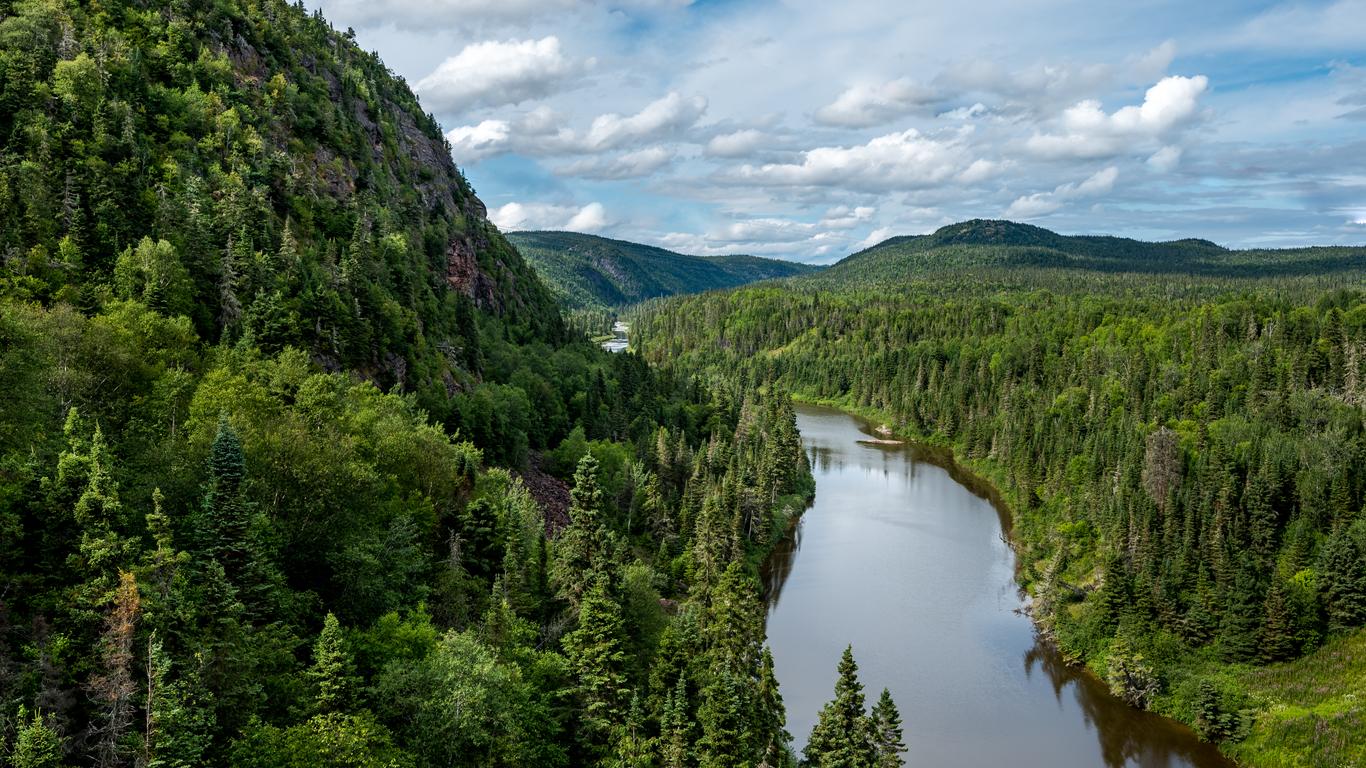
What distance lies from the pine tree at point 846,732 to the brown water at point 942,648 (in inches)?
488

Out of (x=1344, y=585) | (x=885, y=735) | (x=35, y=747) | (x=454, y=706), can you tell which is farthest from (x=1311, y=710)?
(x=35, y=747)

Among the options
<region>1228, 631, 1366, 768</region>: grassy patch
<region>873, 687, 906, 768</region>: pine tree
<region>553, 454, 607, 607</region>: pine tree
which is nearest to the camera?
<region>873, 687, 906, 768</region>: pine tree

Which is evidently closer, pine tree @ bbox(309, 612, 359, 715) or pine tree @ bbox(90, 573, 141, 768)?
pine tree @ bbox(90, 573, 141, 768)

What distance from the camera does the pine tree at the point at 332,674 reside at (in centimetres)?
2578

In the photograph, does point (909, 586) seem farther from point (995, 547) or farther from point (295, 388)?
point (295, 388)

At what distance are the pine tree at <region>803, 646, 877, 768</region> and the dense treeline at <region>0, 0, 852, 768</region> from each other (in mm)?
3430

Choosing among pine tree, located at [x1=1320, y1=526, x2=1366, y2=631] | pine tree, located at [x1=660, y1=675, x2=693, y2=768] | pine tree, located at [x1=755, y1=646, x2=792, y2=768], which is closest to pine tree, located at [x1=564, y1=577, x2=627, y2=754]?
pine tree, located at [x1=660, y1=675, x2=693, y2=768]

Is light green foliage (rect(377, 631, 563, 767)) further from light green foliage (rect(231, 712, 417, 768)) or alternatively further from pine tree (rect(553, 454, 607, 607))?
pine tree (rect(553, 454, 607, 607))

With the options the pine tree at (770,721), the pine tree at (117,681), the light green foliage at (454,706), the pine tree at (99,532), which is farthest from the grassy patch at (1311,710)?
the pine tree at (99,532)

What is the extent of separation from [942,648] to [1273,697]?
20.5 meters

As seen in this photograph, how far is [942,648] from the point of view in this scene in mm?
64562

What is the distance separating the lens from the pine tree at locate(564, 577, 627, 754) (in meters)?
37.0

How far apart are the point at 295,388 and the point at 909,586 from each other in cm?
5505

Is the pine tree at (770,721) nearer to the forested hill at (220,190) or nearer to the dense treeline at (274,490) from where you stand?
the dense treeline at (274,490)
